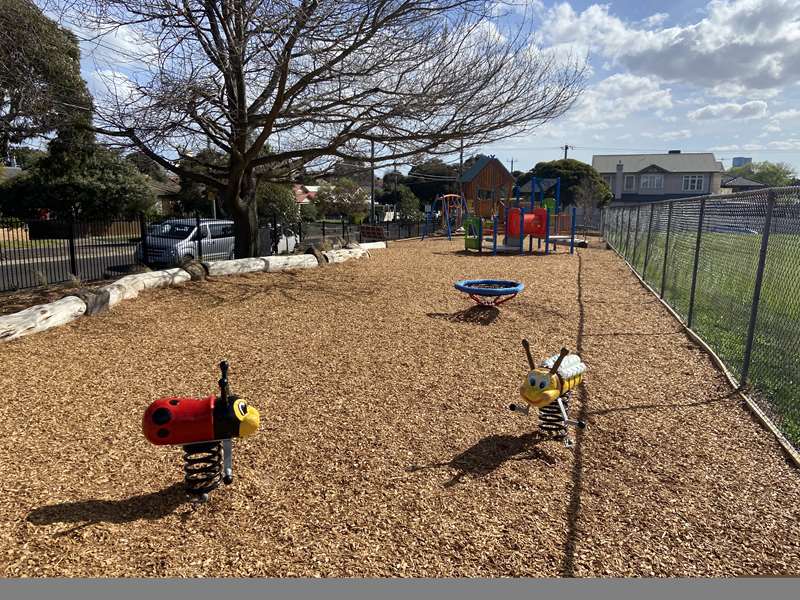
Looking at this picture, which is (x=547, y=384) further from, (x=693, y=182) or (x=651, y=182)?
(x=693, y=182)

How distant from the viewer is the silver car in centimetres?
1362

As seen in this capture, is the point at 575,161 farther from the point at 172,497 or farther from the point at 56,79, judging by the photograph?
the point at 172,497

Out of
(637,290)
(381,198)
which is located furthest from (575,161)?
(637,290)

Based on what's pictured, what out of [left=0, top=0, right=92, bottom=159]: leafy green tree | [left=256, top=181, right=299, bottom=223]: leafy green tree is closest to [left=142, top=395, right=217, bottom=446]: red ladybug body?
[left=0, top=0, right=92, bottom=159]: leafy green tree

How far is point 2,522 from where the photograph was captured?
287 cm

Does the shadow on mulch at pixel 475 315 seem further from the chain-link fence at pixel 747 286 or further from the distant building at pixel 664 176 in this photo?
the distant building at pixel 664 176

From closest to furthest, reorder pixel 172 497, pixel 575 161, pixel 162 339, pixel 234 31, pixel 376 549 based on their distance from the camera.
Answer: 1. pixel 376 549
2. pixel 172 497
3. pixel 162 339
4. pixel 234 31
5. pixel 575 161

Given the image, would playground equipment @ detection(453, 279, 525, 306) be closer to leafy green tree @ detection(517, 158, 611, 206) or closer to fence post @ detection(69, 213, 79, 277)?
fence post @ detection(69, 213, 79, 277)

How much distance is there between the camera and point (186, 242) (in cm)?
1402

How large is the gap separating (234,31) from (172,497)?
8.27 m

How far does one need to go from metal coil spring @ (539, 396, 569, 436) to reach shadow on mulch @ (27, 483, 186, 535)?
8.08 feet

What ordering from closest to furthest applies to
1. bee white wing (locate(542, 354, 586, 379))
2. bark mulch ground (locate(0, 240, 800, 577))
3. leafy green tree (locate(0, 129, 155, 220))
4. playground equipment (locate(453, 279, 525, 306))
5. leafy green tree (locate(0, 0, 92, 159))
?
1. bark mulch ground (locate(0, 240, 800, 577))
2. bee white wing (locate(542, 354, 586, 379))
3. playground equipment (locate(453, 279, 525, 306))
4. leafy green tree (locate(0, 0, 92, 159))
5. leafy green tree (locate(0, 129, 155, 220))

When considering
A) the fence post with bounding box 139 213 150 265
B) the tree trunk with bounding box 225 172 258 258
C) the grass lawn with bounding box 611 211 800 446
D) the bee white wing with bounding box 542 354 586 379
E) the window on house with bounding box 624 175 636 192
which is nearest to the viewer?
the bee white wing with bounding box 542 354 586 379

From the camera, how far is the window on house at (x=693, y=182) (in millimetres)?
63906
